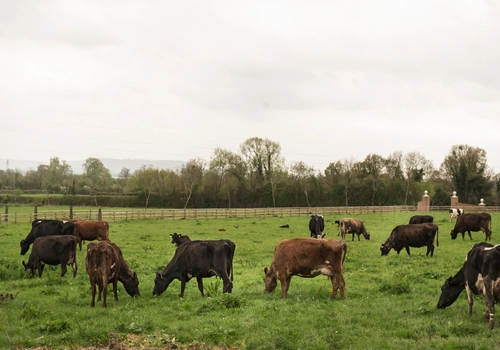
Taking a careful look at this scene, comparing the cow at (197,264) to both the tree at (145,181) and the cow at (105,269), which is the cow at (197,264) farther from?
the tree at (145,181)

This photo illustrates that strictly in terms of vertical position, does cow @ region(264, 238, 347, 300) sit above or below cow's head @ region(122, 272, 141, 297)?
above

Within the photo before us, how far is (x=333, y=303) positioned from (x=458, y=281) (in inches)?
110

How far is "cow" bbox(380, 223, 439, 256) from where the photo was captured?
19406 millimetres

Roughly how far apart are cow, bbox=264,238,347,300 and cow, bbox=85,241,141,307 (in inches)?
151

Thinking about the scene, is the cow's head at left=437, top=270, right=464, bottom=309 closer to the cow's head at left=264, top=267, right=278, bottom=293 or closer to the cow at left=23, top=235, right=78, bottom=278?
the cow's head at left=264, top=267, right=278, bottom=293

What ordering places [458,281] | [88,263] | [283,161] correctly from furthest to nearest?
[283,161] < [88,263] < [458,281]

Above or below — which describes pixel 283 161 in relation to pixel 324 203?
above

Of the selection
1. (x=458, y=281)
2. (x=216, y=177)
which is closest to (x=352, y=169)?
(x=216, y=177)

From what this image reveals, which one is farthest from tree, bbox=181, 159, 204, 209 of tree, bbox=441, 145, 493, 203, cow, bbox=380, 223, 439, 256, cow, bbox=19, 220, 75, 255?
cow, bbox=380, 223, 439, 256

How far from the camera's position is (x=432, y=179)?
78.3m

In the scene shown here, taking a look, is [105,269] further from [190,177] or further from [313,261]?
[190,177]

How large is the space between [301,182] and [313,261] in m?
59.6

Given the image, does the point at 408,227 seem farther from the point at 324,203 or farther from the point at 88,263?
the point at 324,203

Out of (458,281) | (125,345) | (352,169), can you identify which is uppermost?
(352,169)
